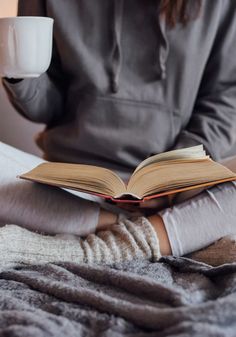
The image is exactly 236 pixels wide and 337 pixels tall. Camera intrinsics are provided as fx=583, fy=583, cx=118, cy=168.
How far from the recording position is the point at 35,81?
A: 1.06 meters

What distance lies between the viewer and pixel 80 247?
83 cm

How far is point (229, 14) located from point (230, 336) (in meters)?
0.71

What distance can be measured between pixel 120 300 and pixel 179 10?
60cm

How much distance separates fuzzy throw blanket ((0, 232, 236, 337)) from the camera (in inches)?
22.8

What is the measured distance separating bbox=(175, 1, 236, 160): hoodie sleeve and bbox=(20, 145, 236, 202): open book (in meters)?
0.21

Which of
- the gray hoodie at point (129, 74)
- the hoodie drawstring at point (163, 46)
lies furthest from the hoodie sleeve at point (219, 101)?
the hoodie drawstring at point (163, 46)

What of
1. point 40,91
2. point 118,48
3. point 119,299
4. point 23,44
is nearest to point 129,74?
point 118,48

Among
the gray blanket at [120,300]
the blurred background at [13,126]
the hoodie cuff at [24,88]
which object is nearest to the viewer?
the gray blanket at [120,300]

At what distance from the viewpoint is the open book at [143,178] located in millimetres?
803

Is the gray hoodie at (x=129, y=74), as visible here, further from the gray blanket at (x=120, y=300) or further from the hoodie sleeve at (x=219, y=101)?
the gray blanket at (x=120, y=300)

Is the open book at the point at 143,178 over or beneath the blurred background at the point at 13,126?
over

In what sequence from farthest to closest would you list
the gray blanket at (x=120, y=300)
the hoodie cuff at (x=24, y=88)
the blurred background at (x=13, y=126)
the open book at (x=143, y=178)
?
1. the blurred background at (x=13, y=126)
2. the hoodie cuff at (x=24, y=88)
3. the open book at (x=143, y=178)
4. the gray blanket at (x=120, y=300)

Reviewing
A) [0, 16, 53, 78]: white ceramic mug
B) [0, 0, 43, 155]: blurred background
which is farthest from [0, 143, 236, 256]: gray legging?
[0, 0, 43, 155]: blurred background

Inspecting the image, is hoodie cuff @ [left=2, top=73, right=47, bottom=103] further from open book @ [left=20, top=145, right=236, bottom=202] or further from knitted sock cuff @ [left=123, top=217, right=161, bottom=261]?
knitted sock cuff @ [left=123, top=217, right=161, bottom=261]
